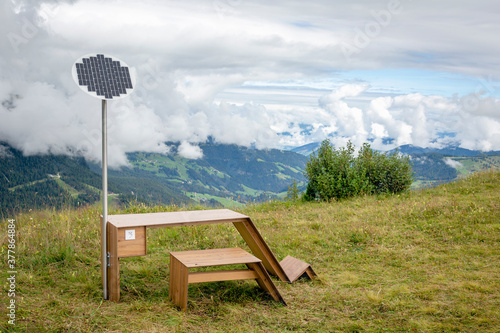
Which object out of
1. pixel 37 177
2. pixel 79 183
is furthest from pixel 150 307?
pixel 37 177

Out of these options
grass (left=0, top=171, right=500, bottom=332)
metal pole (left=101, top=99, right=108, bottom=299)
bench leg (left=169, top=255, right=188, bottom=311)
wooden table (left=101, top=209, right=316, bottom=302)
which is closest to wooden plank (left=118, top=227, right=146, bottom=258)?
wooden table (left=101, top=209, right=316, bottom=302)

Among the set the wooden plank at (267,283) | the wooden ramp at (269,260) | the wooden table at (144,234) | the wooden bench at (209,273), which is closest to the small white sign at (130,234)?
the wooden table at (144,234)

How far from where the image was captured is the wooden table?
4.57 meters

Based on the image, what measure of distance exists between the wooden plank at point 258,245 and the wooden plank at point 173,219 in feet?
0.52

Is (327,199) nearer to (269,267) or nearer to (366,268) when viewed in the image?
(366,268)

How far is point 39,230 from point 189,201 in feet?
12.7

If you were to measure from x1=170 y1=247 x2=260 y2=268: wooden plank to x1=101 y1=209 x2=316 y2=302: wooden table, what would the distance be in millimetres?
283

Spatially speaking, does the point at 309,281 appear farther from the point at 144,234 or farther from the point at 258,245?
the point at 144,234

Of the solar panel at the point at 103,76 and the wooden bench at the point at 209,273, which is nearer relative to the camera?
the solar panel at the point at 103,76

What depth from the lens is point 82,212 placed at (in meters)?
8.94

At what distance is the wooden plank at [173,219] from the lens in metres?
4.67

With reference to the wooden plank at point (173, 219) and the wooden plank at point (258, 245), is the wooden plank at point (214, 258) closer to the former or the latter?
the wooden plank at point (258, 245)

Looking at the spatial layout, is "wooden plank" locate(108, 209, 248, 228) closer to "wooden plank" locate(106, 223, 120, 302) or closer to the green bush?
"wooden plank" locate(106, 223, 120, 302)

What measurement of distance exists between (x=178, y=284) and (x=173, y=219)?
0.79 meters
